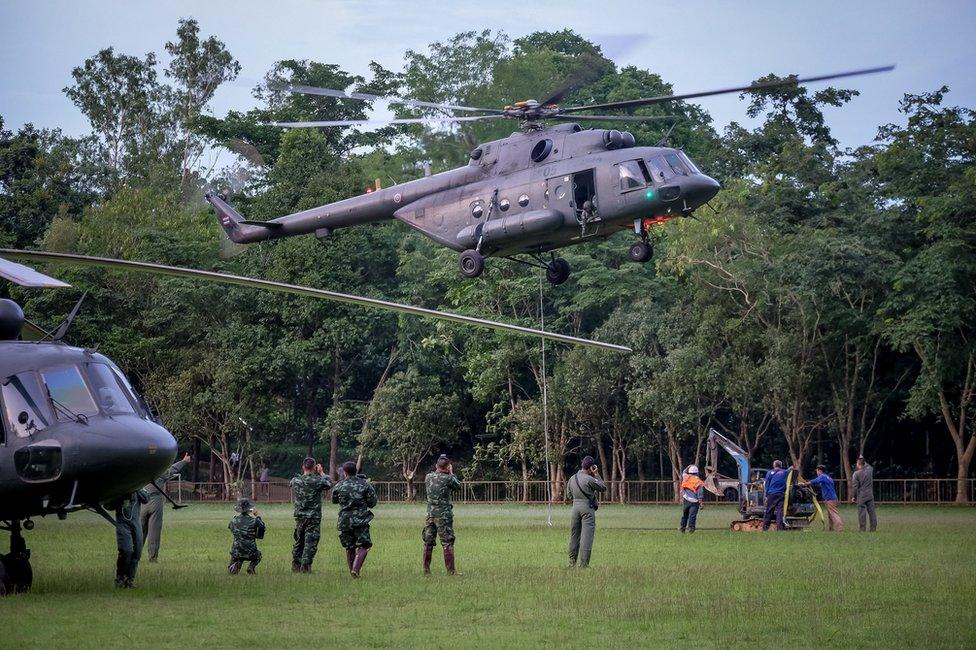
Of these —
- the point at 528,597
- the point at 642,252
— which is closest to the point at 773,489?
the point at 642,252

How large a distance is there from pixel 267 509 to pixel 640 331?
13738mm

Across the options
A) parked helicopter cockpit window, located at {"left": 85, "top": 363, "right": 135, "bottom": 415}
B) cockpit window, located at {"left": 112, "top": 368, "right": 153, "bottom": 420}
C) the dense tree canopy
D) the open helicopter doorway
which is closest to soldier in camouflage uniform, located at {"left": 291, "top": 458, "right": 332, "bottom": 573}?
cockpit window, located at {"left": 112, "top": 368, "right": 153, "bottom": 420}

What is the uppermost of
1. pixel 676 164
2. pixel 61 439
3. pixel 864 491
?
pixel 676 164

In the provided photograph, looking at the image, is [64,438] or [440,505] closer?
[64,438]

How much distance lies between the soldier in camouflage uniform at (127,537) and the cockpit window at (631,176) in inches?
364

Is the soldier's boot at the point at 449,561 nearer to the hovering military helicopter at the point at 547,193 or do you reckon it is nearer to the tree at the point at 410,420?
the hovering military helicopter at the point at 547,193

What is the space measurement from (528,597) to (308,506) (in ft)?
12.6

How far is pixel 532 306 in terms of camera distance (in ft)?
167

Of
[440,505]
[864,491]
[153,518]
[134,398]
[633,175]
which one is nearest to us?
[134,398]

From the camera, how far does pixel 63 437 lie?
46.3 feet

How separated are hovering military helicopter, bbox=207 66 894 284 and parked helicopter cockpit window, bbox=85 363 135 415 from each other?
7.91 metres

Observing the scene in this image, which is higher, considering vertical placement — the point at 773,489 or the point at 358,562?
the point at 773,489

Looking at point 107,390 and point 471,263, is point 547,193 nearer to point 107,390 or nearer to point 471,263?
point 471,263

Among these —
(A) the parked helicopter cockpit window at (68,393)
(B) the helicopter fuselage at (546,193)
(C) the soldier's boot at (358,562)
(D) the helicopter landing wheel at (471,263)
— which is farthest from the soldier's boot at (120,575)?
(B) the helicopter fuselage at (546,193)
